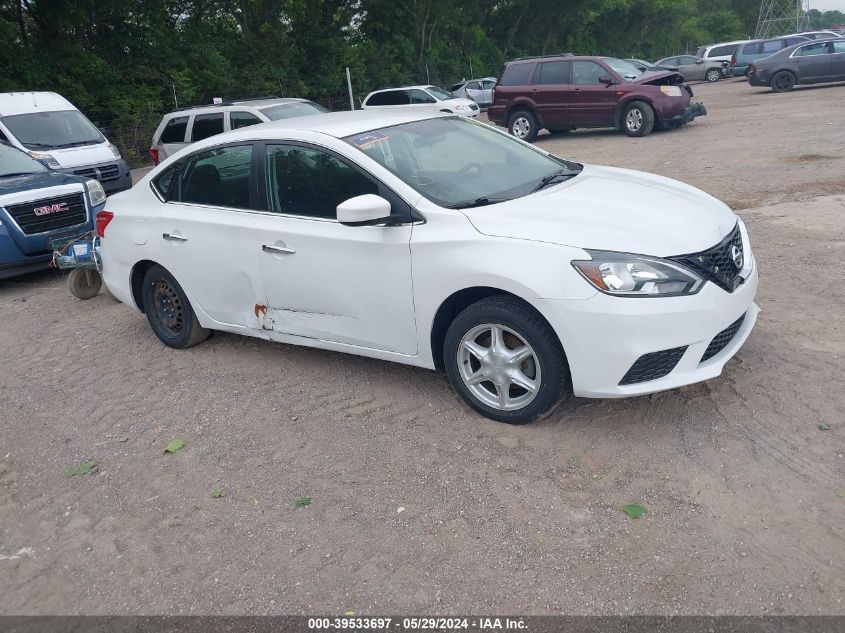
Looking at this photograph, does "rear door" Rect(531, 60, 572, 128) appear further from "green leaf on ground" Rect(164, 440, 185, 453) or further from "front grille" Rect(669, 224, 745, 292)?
"green leaf on ground" Rect(164, 440, 185, 453)

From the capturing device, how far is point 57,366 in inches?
239

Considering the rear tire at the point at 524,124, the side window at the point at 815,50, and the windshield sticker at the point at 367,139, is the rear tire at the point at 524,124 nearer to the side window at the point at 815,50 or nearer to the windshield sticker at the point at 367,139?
the side window at the point at 815,50

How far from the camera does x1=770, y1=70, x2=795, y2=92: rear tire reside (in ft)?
79.0

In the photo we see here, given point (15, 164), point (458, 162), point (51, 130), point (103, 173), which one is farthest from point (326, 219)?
point (51, 130)

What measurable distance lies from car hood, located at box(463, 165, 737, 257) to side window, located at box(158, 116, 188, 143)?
37.1 ft

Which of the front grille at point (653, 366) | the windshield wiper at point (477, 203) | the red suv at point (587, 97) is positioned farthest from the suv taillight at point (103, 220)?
the red suv at point (587, 97)

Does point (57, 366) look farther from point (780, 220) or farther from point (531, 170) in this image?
point (780, 220)

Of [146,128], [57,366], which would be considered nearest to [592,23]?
[146,128]

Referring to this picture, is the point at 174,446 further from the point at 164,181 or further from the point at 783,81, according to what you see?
the point at 783,81

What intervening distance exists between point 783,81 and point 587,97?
425 inches

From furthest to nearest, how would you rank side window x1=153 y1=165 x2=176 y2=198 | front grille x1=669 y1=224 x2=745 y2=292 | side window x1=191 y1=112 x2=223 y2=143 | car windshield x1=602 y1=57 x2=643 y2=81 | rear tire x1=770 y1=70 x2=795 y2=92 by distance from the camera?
1. rear tire x1=770 y1=70 x2=795 y2=92
2. car windshield x1=602 y1=57 x2=643 y2=81
3. side window x1=191 y1=112 x2=223 y2=143
4. side window x1=153 y1=165 x2=176 y2=198
5. front grille x1=669 y1=224 x2=745 y2=292

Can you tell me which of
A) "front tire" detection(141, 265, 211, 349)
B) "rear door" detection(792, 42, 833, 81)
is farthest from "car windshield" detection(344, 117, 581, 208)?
"rear door" detection(792, 42, 833, 81)

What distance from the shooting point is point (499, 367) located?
420 centimetres

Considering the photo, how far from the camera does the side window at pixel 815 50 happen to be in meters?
23.4
